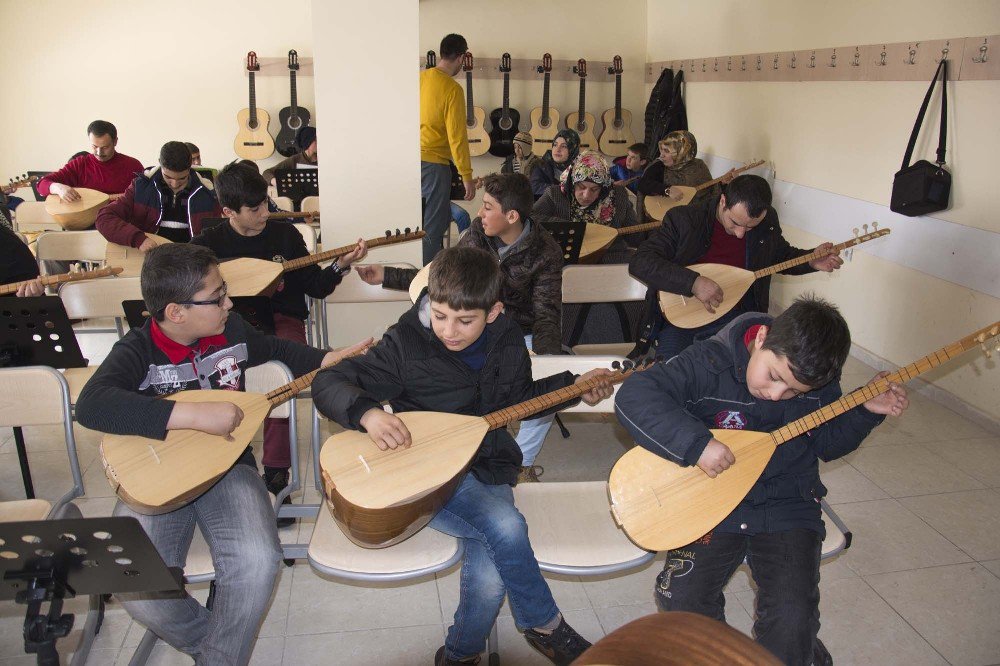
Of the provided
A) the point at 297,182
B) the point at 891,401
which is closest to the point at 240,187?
the point at 891,401

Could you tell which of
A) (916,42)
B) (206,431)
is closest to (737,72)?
(916,42)

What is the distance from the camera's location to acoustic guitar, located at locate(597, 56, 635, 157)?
732 centimetres

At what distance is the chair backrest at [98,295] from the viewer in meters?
2.66

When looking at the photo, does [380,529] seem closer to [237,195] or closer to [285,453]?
[285,453]

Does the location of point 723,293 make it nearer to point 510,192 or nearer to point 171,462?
point 510,192

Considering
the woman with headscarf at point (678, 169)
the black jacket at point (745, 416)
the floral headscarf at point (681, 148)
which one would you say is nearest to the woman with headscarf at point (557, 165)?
the woman with headscarf at point (678, 169)

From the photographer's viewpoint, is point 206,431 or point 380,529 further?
point 206,431

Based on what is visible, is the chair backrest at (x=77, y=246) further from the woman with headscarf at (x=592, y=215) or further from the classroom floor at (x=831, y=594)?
the woman with headscarf at (x=592, y=215)

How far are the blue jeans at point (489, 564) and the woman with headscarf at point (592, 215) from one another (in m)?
1.93

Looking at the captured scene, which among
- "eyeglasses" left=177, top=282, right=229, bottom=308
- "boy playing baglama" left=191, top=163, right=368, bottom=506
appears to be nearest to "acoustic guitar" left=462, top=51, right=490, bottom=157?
"boy playing baglama" left=191, top=163, right=368, bottom=506

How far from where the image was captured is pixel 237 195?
2674mm

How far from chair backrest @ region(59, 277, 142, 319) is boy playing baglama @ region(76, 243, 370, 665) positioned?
951mm

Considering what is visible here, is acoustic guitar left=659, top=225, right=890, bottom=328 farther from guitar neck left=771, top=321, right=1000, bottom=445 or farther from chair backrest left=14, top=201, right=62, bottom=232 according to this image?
chair backrest left=14, top=201, right=62, bottom=232

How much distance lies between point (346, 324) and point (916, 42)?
9.77ft
